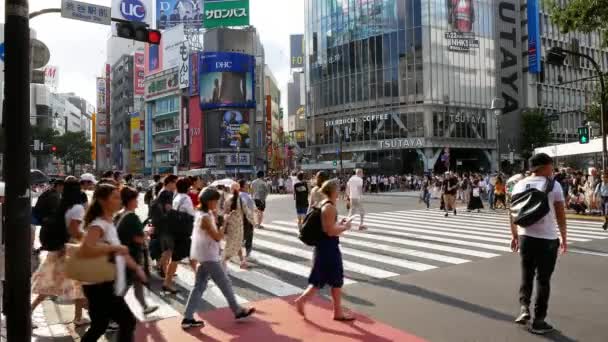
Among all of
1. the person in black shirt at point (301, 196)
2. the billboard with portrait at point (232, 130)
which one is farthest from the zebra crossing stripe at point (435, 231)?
the billboard with portrait at point (232, 130)

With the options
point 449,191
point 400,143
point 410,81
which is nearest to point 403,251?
point 449,191

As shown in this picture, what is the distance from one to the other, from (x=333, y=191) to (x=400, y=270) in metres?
3.45

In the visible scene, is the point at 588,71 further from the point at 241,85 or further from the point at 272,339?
the point at 272,339

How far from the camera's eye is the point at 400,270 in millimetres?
8812

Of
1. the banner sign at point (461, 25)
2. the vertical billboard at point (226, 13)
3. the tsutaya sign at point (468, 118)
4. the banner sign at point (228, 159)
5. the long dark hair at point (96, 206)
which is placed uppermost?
the vertical billboard at point (226, 13)

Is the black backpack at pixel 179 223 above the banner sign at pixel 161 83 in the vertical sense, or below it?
below

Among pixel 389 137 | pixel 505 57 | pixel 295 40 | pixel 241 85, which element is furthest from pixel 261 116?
pixel 295 40

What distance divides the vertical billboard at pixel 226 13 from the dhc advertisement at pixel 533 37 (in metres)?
36.2

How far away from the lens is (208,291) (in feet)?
25.0

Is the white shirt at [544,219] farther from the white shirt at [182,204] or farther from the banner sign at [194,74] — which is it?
the banner sign at [194,74]

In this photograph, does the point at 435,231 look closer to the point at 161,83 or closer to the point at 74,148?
the point at 74,148

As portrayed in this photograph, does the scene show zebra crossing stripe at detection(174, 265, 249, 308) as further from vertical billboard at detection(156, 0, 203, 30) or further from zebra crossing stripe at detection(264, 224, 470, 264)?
vertical billboard at detection(156, 0, 203, 30)

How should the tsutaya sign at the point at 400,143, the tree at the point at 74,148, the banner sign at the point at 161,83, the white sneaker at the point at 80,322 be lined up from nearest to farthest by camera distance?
the white sneaker at the point at 80,322
the tsutaya sign at the point at 400,143
the tree at the point at 74,148
the banner sign at the point at 161,83

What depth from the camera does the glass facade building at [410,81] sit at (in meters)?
56.7
